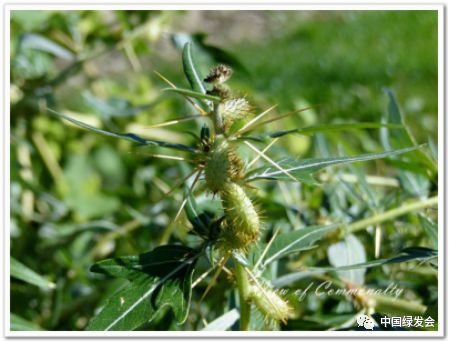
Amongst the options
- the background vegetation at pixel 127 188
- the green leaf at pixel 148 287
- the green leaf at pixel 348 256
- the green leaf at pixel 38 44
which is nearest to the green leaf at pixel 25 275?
the background vegetation at pixel 127 188

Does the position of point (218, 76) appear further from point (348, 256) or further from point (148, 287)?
point (348, 256)

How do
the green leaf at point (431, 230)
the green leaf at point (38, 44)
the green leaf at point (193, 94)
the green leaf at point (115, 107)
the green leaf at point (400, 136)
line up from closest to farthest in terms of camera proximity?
1. the green leaf at point (193, 94)
2. the green leaf at point (431, 230)
3. the green leaf at point (400, 136)
4. the green leaf at point (115, 107)
5. the green leaf at point (38, 44)

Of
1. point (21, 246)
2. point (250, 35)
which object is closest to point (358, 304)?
point (21, 246)

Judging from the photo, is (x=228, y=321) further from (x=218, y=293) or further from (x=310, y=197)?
(x=310, y=197)

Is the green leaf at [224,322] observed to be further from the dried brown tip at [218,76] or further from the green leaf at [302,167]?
the dried brown tip at [218,76]

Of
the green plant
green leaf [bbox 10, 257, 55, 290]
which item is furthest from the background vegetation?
→ the green plant
